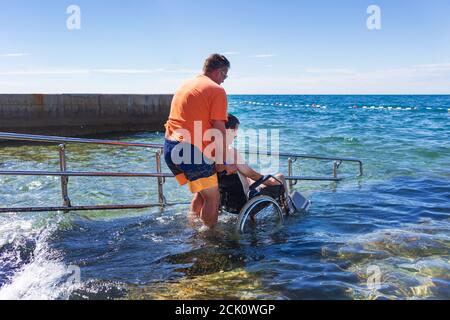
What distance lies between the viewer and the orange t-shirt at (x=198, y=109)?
3738 mm

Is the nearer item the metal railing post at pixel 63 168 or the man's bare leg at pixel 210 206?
the man's bare leg at pixel 210 206

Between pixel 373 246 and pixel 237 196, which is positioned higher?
pixel 237 196

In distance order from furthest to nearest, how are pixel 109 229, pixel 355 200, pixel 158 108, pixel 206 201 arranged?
pixel 158 108, pixel 355 200, pixel 109 229, pixel 206 201

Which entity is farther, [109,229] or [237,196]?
[109,229]

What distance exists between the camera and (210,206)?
418cm

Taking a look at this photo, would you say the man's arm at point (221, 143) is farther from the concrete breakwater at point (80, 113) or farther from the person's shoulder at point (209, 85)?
the concrete breakwater at point (80, 113)

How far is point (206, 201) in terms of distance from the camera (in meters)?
4.16

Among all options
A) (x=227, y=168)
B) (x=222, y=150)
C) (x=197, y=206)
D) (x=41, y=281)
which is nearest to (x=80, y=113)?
(x=197, y=206)

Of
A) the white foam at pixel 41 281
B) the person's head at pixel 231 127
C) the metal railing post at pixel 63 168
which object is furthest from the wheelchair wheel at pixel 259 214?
the metal railing post at pixel 63 168

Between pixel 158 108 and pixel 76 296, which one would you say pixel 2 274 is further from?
pixel 158 108

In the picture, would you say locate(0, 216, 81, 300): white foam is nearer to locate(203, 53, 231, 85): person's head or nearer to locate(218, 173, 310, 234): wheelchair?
locate(218, 173, 310, 234): wheelchair
